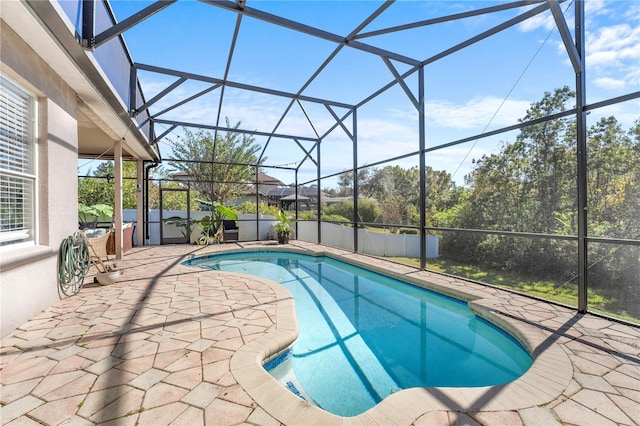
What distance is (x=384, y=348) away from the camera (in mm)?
3316

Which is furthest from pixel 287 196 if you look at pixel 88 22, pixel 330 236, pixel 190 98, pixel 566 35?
pixel 566 35

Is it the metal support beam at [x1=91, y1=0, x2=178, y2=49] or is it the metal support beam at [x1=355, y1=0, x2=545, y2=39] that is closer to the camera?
the metal support beam at [x1=91, y1=0, x2=178, y2=49]

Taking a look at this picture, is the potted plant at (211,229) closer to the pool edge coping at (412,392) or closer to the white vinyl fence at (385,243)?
the white vinyl fence at (385,243)

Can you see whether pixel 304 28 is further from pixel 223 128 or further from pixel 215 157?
pixel 215 157

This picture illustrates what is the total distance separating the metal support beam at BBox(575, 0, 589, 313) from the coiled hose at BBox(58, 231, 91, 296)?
644 centimetres

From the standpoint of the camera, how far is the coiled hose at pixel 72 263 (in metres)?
3.81

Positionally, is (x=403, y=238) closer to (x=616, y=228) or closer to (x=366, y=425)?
(x=616, y=228)

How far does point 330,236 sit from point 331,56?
6.36 metres

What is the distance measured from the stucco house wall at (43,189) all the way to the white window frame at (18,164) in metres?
0.06

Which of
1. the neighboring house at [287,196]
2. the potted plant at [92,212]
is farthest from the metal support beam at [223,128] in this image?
the neighboring house at [287,196]

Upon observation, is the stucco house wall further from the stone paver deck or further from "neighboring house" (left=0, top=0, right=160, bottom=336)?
the stone paver deck

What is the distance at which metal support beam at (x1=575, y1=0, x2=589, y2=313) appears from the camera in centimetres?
337

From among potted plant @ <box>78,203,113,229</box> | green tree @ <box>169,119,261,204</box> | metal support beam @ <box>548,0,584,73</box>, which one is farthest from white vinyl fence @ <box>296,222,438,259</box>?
green tree @ <box>169,119,261,204</box>

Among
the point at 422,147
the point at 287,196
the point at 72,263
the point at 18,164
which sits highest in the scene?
the point at 422,147
